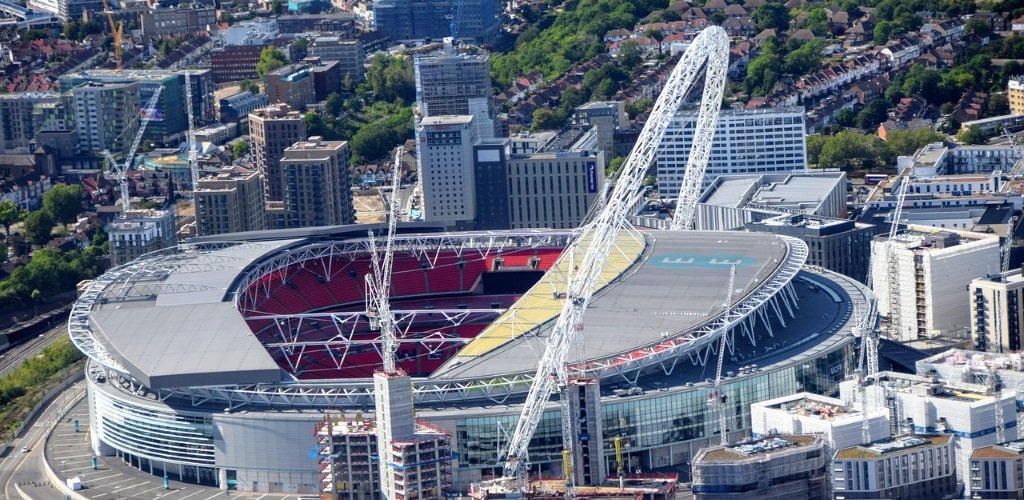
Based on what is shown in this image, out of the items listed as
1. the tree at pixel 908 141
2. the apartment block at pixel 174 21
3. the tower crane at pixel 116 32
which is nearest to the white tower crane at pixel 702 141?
the tree at pixel 908 141

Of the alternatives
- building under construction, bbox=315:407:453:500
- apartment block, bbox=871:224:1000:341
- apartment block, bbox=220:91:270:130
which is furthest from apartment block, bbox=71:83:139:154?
building under construction, bbox=315:407:453:500

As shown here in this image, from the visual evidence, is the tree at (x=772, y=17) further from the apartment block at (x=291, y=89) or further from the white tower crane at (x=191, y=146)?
the white tower crane at (x=191, y=146)

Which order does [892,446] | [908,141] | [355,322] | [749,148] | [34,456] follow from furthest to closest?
[908,141] < [749,148] < [355,322] < [34,456] < [892,446]

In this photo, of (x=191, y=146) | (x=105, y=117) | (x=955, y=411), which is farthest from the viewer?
(x=105, y=117)

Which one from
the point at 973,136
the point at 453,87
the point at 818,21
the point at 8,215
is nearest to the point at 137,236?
the point at 8,215

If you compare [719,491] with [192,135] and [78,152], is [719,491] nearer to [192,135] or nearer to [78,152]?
[192,135]

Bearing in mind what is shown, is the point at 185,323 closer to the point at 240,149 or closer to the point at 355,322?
the point at 355,322

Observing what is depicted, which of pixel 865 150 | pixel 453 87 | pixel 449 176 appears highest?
pixel 453 87
